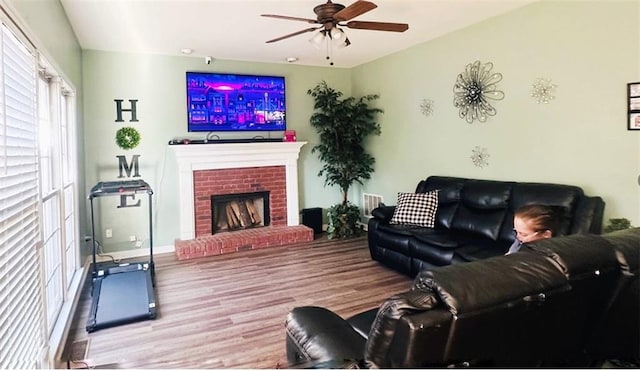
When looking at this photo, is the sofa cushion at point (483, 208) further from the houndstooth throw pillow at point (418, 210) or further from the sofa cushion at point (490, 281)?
the sofa cushion at point (490, 281)

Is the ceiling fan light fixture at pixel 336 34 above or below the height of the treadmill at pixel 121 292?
above

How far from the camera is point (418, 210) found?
422 cm

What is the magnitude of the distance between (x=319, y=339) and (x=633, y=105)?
300 cm

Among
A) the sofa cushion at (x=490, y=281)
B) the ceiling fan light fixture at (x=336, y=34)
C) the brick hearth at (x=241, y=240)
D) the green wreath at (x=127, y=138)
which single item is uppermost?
the ceiling fan light fixture at (x=336, y=34)

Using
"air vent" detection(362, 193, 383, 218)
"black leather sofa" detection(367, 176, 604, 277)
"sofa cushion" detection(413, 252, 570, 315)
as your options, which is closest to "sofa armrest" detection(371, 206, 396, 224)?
"black leather sofa" detection(367, 176, 604, 277)

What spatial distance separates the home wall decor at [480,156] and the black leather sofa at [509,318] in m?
2.37

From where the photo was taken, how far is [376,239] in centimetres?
429

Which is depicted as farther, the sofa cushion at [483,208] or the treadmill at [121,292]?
the sofa cushion at [483,208]

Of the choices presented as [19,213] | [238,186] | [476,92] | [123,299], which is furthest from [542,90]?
[123,299]

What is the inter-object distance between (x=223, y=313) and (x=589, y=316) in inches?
102

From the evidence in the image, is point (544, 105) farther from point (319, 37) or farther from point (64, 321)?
point (64, 321)

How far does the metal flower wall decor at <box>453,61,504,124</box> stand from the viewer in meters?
3.96

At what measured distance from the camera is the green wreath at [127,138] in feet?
15.8

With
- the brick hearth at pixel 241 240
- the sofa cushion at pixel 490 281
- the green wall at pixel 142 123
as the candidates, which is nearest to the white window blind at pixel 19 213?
the sofa cushion at pixel 490 281
